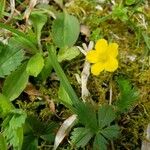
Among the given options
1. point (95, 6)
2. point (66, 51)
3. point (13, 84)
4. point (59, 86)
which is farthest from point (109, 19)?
point (13, 84)

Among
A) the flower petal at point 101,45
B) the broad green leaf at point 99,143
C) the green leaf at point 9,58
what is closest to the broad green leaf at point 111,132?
the broad green leaf at point 99,143

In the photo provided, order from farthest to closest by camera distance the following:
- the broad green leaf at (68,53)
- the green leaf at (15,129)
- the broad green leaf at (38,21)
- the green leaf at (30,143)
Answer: the broad green leaf at (38,21)
the broad green leaf at (68,53)
the green leaf at (30,143)
the green leaf at (15,129)

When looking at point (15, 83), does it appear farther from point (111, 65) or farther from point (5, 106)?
point (111, 65)

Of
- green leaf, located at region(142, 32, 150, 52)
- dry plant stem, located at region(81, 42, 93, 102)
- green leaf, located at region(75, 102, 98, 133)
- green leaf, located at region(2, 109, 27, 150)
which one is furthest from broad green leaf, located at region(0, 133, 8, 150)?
green leaf, located at region(142, 32, 150, 52)

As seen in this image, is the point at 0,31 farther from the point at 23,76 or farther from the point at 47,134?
the point at 47,134

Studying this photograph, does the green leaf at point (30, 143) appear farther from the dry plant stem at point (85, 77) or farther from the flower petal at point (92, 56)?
the flower petal at point (92, 56)

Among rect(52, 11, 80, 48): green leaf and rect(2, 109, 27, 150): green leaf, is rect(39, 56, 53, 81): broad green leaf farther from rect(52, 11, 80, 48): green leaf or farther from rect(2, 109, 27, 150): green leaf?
rect(2, 109, 27, 150): green leaf

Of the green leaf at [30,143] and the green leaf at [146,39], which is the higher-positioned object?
the green leaf at [146,39]
